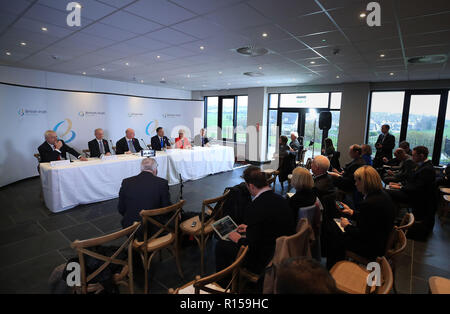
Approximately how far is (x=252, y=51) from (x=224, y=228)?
3.47m

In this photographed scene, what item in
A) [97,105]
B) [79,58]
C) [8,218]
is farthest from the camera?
[97,105]

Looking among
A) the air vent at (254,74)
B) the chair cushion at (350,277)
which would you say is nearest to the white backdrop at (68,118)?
the air vent at (254,74)

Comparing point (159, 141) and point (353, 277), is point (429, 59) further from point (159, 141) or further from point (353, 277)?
point (159, 141)

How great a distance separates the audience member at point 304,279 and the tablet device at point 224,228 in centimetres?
124

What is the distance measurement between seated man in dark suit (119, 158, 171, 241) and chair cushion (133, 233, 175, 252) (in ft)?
0.33

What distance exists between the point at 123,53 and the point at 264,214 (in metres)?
4.53

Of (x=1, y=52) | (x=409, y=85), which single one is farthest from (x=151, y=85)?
(x=409, y=85)

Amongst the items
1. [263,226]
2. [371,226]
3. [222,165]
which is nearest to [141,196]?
[263,226]

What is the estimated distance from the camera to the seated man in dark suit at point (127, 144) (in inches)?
236

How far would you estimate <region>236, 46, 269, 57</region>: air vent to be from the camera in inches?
171

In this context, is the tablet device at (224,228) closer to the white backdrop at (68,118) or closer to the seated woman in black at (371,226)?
the seated woman in black at (371,226)

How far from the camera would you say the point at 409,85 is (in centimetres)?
705

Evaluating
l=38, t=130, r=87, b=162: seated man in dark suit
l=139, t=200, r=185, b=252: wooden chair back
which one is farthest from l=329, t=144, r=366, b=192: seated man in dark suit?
l=38, t=130, r=87, b=162: seated man in dark suit
